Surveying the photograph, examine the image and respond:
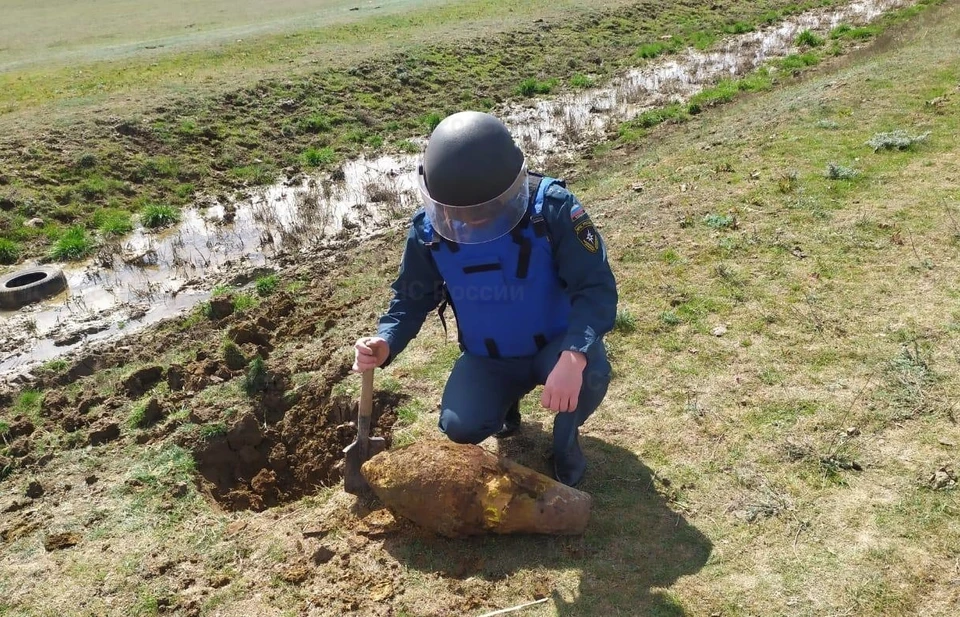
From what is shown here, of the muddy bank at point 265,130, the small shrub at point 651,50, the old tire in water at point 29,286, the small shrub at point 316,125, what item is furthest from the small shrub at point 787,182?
the small shrub at point 651,50

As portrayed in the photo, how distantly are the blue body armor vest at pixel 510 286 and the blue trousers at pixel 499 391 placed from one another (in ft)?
0.31

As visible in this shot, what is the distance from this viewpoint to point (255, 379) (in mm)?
5262

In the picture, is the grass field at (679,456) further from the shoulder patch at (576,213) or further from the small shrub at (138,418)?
the shoulder patch at (576,213)

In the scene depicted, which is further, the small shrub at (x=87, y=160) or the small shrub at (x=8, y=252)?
the small shrub at (x=87, y=160)

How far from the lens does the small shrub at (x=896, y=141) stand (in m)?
7.63

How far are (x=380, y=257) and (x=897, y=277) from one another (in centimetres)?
509

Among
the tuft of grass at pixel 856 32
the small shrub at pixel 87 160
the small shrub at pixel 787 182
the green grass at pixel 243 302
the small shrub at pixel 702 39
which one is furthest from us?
the small shrub at pixel 702 39

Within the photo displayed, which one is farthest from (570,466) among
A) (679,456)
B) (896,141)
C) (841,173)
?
(896,141)

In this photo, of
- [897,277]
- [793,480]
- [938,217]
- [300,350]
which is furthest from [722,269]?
[300,350]

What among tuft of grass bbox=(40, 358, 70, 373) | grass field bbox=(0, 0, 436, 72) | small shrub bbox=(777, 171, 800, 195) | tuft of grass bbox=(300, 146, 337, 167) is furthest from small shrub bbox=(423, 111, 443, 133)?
grass field bbox=(0, 0, 436, 72)

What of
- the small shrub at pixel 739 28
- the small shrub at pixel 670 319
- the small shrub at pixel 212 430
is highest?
the small shrub at pixel 739 28

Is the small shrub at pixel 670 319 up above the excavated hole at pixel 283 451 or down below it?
above

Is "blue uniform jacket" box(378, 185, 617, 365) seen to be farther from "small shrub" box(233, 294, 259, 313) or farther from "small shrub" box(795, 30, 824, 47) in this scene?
"small shrub" box(795, 30, 824, 47)

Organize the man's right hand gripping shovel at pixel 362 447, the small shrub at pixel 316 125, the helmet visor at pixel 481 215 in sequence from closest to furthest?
the helmet visor at pixel 481 215 → the man's right hand gripping shovel at pixel 362 447 → the small shrub at pixel 316 125
